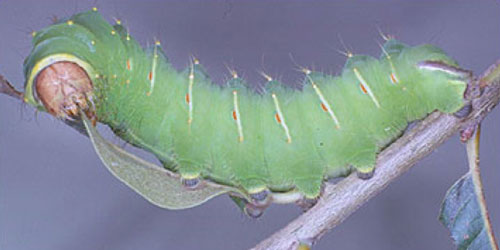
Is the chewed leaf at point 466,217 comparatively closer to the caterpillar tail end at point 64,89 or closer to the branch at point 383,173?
the branch at point 383,173

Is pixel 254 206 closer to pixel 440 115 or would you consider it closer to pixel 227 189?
pixel 227 189

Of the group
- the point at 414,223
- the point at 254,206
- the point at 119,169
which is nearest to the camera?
the point at 119,169

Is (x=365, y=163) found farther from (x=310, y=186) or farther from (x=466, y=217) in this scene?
(x=466, y=217)

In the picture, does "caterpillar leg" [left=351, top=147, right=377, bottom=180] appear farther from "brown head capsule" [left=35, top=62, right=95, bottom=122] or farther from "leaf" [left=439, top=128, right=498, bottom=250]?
"brown head capsule" [left=35, top=62, right=95, bottom=122]

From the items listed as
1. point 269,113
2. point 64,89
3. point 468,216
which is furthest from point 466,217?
point 64,89

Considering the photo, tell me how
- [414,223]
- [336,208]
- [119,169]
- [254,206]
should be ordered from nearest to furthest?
[119,169] → [336,208] → [254,206] → [414,223]

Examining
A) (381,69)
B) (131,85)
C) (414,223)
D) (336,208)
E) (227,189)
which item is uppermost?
(131,85)

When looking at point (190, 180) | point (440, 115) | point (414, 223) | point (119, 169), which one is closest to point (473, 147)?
point (440, 115)
